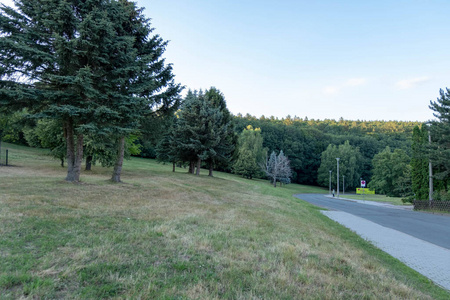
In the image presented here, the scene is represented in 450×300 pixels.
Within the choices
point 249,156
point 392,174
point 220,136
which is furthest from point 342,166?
point 220,136

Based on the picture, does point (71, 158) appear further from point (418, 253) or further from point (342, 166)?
point (342, 166)

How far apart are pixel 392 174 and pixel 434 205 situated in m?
38.8

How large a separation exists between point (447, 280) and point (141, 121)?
1519cm

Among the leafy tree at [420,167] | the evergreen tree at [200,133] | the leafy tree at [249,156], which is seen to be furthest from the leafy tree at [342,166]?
the evergreen tree at [200,133]

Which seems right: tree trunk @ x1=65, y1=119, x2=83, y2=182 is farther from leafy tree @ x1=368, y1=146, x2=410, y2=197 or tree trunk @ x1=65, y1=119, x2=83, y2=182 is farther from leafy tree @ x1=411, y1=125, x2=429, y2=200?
leafy tree @ x1=368, y1=146, x2=410, y2=197

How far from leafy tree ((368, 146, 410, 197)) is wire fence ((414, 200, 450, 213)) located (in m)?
30.8

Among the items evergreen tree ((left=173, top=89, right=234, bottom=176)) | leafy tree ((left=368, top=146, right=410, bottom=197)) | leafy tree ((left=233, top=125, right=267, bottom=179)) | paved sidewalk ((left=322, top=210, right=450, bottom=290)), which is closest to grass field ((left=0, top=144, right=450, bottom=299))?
paved sidewalk ((left=322, top=210, right=450, bottom=290))

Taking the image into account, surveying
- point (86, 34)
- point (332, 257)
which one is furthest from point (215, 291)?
point (86, 34)

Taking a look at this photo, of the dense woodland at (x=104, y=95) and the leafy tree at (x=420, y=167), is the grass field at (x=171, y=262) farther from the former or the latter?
the leafy tree at (x=420, y=167)

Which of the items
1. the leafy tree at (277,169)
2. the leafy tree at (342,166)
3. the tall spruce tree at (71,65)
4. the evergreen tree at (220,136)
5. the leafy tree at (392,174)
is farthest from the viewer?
the leafy tree at (342,166)

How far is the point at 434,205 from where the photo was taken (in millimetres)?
22031

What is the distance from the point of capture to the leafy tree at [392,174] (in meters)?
51.7

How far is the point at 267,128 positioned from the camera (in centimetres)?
7875

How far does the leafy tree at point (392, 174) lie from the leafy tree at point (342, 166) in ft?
21.6
